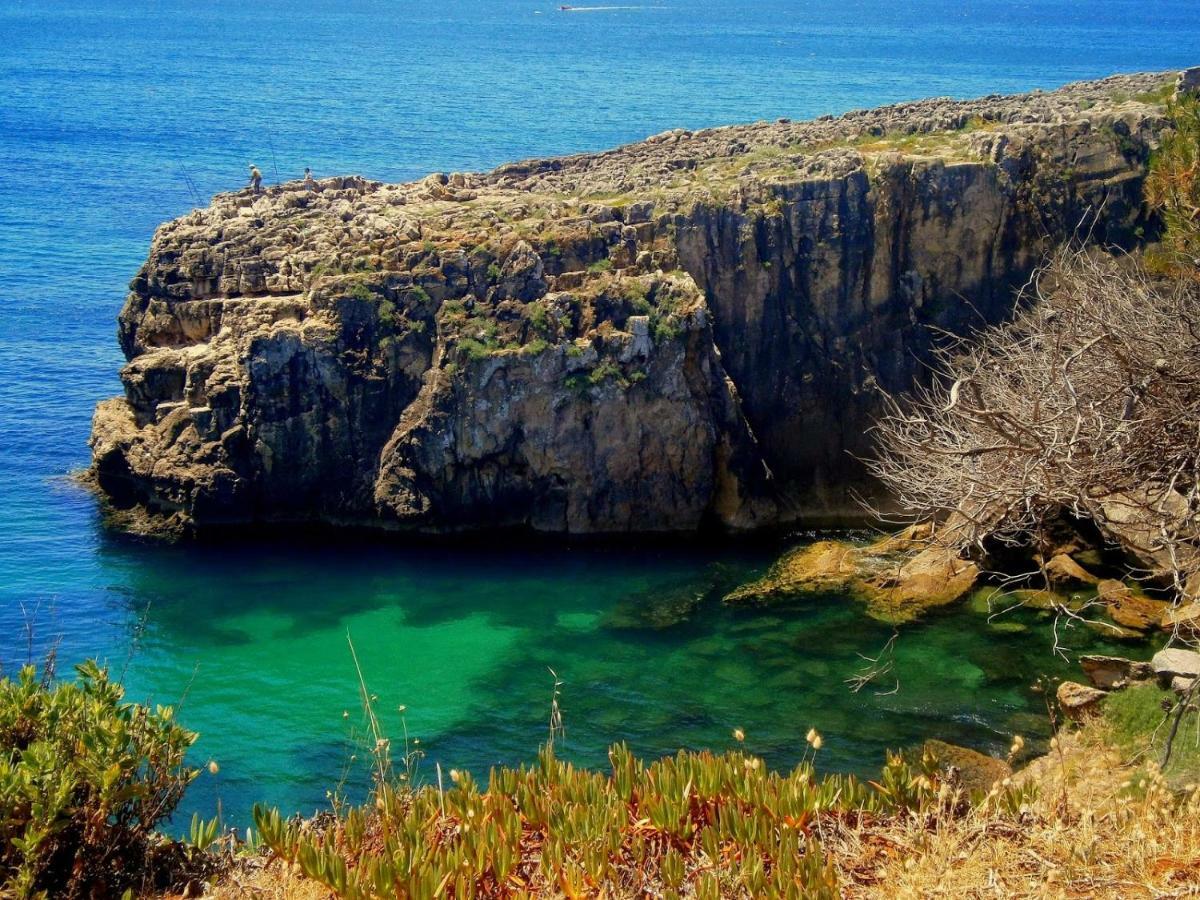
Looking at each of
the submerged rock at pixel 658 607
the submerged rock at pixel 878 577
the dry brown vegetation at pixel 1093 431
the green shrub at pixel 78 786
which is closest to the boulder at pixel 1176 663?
the dry brown vegetation at pixel 1093 431

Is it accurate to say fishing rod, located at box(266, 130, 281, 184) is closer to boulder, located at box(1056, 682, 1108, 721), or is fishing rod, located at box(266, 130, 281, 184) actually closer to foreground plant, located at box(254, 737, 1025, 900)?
boulder, located at box(1056, 682, 1108, 721)

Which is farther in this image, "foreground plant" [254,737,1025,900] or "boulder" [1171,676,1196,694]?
"boulder" [1171,676,1196,694]

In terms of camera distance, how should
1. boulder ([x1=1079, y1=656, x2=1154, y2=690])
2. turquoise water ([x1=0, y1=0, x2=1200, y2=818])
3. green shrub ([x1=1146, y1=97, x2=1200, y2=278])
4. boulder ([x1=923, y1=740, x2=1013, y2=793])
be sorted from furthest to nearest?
turquoise water ([x1=0, y1=0, x2=1200, y2=818]) < boulder ([x1=1079, y1=656, x2=1154, y2=690]) < green shrub ([x1=1146, y1=97, x2=1200, y2=278]) < boulder ([x1=923, y1=740, x2=1013, y2=793])

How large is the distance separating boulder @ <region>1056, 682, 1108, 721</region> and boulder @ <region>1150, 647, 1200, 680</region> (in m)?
1.04

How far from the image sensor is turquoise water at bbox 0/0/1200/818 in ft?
78.0

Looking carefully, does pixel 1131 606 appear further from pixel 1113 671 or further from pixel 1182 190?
pixel 1182 190

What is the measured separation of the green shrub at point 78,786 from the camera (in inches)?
404

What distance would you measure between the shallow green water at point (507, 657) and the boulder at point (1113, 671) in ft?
3.54

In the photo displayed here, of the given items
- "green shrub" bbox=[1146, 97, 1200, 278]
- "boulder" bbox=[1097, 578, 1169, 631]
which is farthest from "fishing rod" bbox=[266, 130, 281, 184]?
"boulder" bbox=[1097, 578, 1169, 631]

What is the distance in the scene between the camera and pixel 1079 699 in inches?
867

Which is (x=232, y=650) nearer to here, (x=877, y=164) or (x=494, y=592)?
(x=494, y=592)

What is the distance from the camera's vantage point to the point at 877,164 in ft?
114

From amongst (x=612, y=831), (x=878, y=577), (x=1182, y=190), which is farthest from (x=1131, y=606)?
(x=612, y=831)

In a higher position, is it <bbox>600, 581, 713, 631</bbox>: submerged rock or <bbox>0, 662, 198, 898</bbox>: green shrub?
<bbox>0, 662, 198, 898</bbox>: green shrub
